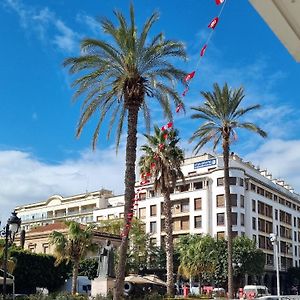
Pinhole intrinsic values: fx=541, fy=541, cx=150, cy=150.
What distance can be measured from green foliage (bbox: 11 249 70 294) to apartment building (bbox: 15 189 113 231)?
164 feet

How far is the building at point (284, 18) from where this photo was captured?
325 centimetres

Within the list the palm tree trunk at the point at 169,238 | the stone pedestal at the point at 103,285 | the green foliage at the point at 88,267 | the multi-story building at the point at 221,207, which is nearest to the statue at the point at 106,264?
the stone pedestal at the point at 103,285

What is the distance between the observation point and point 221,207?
7769cm

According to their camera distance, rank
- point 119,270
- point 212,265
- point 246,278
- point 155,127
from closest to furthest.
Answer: point 119,270
point 155,127
point 212,265
point 246,278

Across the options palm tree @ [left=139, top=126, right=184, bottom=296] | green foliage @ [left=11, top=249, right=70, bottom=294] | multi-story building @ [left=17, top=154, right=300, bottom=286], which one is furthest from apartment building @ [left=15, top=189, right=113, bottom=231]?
palm tree @ [left=139, top=126, right=184, bottom=296]

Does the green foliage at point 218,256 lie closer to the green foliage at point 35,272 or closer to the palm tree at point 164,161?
the green foliage at point 35,272

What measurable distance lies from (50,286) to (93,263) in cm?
1348

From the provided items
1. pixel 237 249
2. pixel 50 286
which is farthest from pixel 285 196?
pixel 50 286

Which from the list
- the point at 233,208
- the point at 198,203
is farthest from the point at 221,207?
the point at 198,203

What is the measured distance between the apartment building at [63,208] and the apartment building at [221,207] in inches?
811

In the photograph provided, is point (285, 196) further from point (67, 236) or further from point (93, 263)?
point (67, 236)

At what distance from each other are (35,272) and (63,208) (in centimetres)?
6790

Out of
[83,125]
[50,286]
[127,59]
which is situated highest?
[127,59]

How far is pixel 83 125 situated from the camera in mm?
27016
